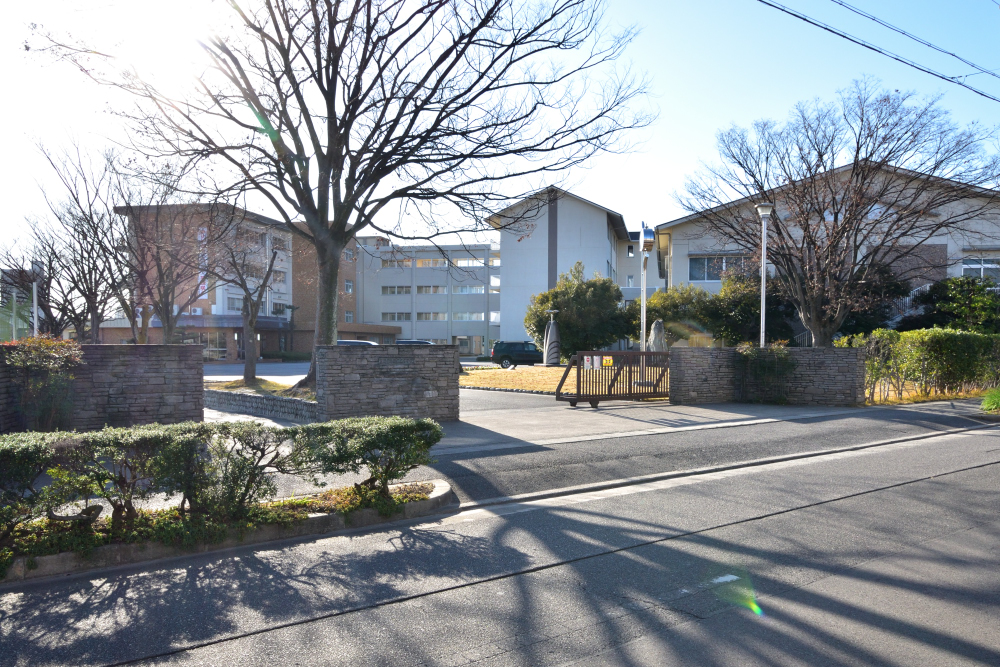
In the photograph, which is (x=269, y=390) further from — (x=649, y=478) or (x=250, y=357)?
(x=649, y=478)

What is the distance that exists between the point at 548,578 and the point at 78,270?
89.6ft

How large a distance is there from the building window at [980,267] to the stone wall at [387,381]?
33.2 metres

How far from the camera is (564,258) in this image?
165 ft

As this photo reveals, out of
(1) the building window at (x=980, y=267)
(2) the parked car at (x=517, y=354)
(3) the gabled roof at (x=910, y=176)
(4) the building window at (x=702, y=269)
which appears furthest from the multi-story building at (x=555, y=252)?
(3) the gabled roof at (x=910, y=176)

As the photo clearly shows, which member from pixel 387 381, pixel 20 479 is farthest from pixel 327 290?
pixel 20 479

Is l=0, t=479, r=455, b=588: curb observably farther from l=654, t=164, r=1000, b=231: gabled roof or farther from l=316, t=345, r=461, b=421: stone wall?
l=654, t=164, r=1000, b=231: gabled roof

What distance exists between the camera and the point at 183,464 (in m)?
6.27

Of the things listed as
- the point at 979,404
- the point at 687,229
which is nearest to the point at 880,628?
the point at 979,404

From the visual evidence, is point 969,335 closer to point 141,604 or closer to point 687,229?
point 687,229

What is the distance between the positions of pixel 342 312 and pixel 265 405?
48.4 m

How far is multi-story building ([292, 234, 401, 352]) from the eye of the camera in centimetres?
5984

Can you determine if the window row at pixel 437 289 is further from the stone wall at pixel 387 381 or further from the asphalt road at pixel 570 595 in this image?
the asphalt road at pixel 570 595

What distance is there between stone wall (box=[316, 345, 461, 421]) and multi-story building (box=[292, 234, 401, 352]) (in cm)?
4300

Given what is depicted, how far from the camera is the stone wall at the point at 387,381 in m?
13.4
